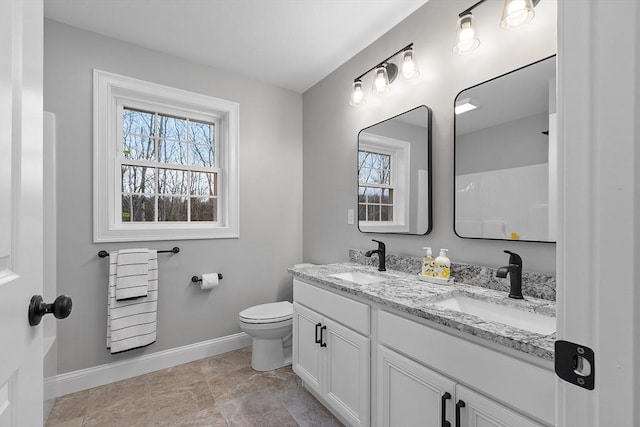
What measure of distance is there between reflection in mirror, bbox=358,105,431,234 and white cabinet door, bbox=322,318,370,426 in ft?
2.54

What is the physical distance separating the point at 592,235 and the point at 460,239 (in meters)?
1.29

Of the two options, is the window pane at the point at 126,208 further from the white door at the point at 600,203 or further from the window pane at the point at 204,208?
the white door at the point at 600,203

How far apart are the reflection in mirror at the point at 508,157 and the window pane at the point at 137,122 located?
91.7 inches

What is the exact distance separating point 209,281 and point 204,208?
2.18ft

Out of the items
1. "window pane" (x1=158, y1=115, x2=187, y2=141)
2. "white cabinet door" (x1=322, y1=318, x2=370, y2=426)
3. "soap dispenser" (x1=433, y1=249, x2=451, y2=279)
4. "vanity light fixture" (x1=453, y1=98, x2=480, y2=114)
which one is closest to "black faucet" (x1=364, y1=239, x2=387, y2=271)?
"soap dispenser" (x1=433, y1=249, x2=451, y2=279)

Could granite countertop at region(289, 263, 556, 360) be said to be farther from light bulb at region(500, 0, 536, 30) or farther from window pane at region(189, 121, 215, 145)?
window pane at region(189, 121, 215, 145)

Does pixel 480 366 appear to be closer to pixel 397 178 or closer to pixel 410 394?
pixel 410 394

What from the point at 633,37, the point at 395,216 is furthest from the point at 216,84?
the point at 633,37

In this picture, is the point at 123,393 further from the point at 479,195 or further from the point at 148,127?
the point at 479,195

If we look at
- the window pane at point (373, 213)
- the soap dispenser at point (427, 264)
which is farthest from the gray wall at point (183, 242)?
the soap dispenser at point (427, 264)

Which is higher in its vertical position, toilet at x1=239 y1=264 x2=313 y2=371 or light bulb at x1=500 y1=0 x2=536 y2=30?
light bulb at x1=500 y1=0 x2=536 y2=30

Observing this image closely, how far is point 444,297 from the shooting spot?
143cm

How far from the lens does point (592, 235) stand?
45 cm

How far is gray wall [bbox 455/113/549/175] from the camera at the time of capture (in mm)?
1354
